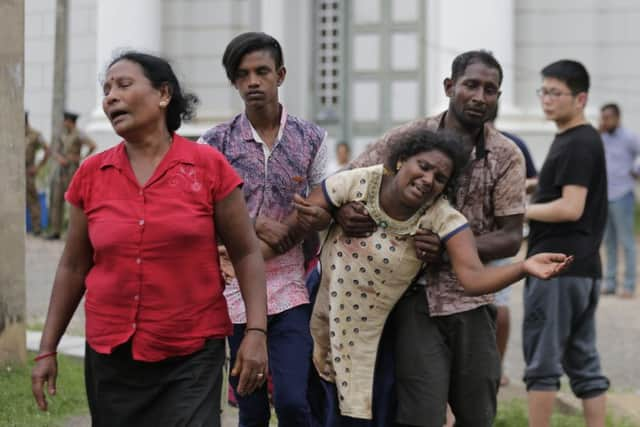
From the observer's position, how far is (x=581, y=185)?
18.1ft

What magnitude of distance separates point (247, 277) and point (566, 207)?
2152mm

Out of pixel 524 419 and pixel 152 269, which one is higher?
pixel 152 269

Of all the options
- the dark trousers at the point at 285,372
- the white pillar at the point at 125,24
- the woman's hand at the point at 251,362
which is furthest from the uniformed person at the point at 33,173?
the woman's hand at the point at 251,362

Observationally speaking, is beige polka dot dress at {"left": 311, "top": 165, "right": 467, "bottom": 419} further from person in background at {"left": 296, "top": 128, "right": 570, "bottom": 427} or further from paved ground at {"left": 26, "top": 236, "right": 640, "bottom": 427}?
paved ground at {"left": 26, "top": 236, "right": 640, "bottom": 427}

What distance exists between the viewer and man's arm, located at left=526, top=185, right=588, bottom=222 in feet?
18.0

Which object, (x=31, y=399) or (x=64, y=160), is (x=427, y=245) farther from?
(x=64, y=160)

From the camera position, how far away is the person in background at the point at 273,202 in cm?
466

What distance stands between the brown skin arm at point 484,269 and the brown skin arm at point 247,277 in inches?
31.1

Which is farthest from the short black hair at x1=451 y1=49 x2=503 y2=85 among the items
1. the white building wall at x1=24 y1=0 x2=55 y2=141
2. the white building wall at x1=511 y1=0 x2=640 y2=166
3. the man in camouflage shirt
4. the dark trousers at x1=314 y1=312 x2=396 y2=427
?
the white building wall at x1=24 y1=0 x2=55 y2=141

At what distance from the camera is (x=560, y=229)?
558cm

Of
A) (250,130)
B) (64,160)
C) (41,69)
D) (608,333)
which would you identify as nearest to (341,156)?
(64,160)

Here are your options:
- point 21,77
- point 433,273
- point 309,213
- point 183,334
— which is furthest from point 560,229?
point 21,77

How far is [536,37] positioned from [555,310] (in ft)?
34.9

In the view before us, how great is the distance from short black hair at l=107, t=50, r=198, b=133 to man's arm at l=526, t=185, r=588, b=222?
2.16 meters
